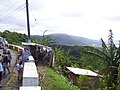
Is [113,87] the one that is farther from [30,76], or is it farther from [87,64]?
[87,64]

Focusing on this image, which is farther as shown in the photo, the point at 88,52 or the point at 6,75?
the point at 88,52

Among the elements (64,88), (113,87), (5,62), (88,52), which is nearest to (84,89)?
(88,52)

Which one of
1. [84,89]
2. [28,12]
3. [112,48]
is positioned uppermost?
[28,12]

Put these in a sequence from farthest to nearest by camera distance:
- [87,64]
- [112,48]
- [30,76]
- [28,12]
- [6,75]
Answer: [87,64] → [28,12] → [112,48] → [6,75] → [30,76]

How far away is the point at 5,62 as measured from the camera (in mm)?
18828

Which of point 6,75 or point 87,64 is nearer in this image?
point 6,75

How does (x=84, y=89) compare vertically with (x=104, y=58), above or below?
below

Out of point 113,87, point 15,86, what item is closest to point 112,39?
point 113,87

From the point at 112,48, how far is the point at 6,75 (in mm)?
7634

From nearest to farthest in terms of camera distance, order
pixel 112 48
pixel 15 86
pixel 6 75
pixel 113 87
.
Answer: pixel 15 86
pixel 6 75
pixel 113 87
pixel 112 48

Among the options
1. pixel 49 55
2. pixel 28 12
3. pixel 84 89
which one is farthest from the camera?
pixel 28 12

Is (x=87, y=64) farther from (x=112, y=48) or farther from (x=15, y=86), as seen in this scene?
(x=15, y=86)

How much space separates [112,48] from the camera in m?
21.4

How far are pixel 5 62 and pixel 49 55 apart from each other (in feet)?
25.5
